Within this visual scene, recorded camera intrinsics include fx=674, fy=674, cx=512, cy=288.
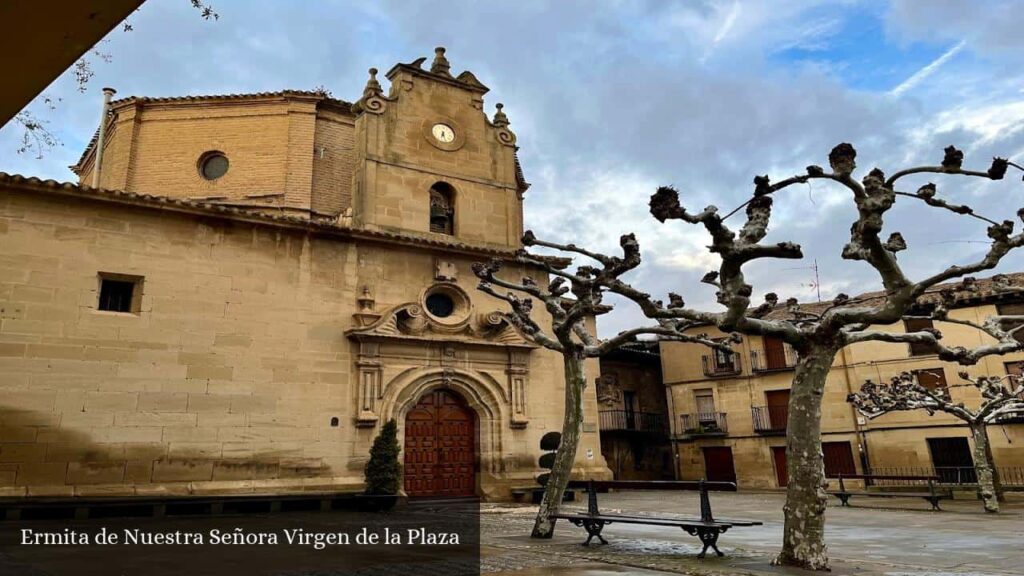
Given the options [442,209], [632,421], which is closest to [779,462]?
[632,421]

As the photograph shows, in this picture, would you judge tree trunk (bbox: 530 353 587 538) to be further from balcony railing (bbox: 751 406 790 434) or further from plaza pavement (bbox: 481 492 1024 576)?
balcony railing (bbox: 751 406 790 434)

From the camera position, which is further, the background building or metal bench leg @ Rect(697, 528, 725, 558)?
the background building

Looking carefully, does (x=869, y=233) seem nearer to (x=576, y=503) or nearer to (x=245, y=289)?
(x=576, y=503)

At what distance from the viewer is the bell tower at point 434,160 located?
17.3 meters

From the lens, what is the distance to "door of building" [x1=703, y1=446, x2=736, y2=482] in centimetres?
2788

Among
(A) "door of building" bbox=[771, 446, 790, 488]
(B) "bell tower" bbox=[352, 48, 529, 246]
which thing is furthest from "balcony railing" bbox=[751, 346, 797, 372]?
(B) "bell tower" bbox=[352, 48, 529, 246]

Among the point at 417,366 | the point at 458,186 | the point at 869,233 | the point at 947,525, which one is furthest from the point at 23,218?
the point at 947,525

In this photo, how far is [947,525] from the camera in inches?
440

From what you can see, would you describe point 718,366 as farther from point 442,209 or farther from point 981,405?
point 442,209

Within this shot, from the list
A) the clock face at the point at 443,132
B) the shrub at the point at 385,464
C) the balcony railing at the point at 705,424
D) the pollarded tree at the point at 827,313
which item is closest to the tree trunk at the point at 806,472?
the pollarded tree at the point at 827,313

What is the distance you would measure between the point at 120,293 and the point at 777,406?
2310 centimetres

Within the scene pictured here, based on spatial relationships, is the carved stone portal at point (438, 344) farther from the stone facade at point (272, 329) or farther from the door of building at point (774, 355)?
the door of building at point (774, 355)

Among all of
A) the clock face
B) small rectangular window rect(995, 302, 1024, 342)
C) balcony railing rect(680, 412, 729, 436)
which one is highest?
the clock face

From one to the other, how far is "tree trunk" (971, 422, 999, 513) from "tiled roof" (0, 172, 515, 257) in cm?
1189
